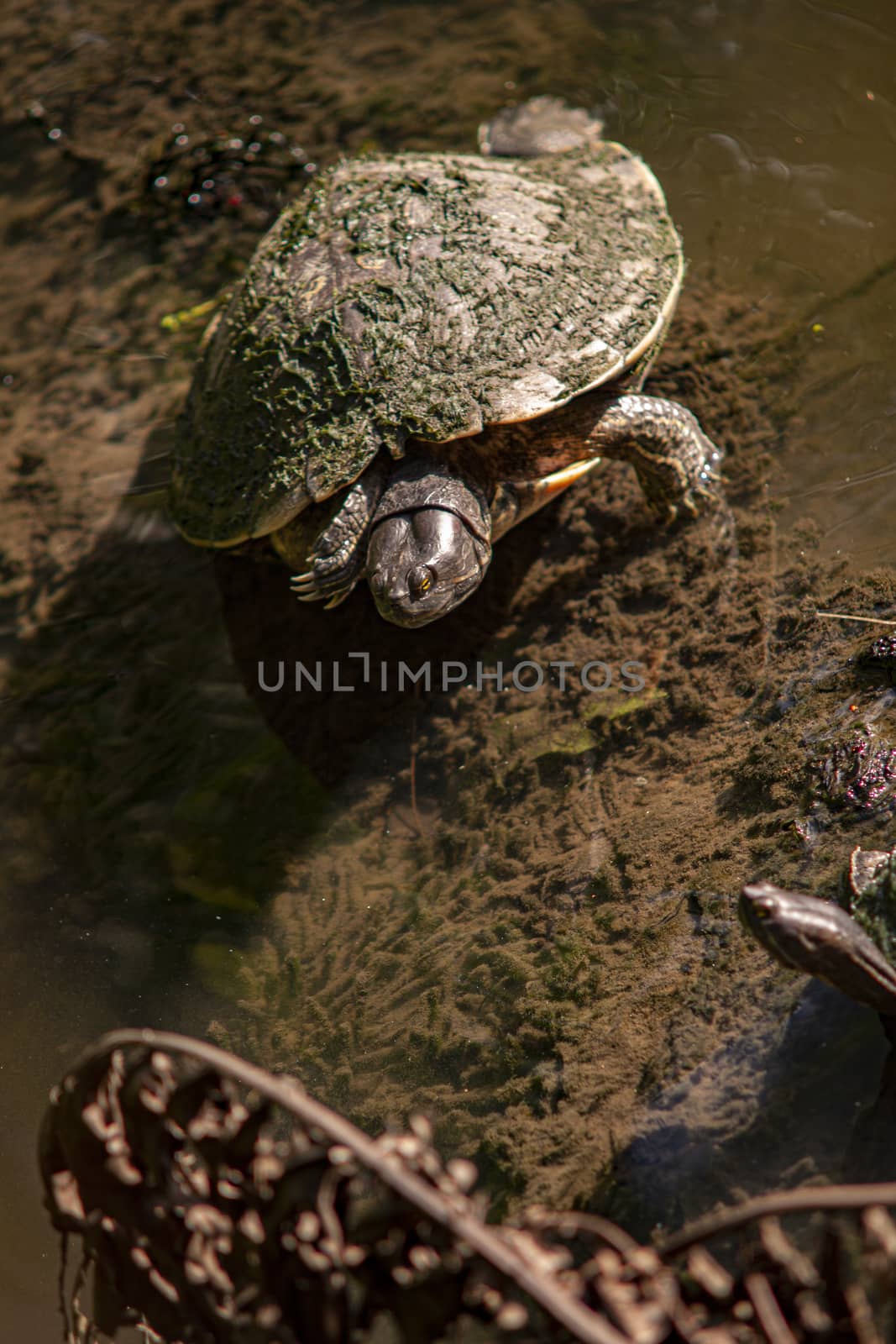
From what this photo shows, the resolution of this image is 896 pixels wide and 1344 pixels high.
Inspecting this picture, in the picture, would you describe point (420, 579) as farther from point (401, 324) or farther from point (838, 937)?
point (838, 937)

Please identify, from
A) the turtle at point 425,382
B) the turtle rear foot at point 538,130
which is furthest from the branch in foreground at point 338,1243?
the turtle rear foot at point 538,130

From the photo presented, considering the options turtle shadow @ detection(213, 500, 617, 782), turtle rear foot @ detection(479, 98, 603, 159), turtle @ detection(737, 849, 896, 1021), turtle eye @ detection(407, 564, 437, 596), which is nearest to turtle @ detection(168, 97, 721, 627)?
turtle eye @ detection(407, 564, 437, 596)

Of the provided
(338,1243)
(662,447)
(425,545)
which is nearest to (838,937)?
(338,1243)

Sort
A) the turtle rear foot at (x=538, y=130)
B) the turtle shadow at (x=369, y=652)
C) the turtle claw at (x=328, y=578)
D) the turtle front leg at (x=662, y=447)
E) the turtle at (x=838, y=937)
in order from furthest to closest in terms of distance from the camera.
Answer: the turtle rear foot at (x=538, y=130)
the turtle shadow at (x=369, y=652)
the turtle front leg at (x=662, y=447)
the turtle claw at (x=328, y=578)
the turtle at (x=838, y=937)

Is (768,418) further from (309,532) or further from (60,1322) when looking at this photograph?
(60,1322)

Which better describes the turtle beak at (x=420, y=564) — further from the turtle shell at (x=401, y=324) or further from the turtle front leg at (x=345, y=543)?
the turtle shell at (x=401, y=324)

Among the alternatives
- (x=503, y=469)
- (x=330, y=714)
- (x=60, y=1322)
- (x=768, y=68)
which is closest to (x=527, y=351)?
(x=503, y=469)
